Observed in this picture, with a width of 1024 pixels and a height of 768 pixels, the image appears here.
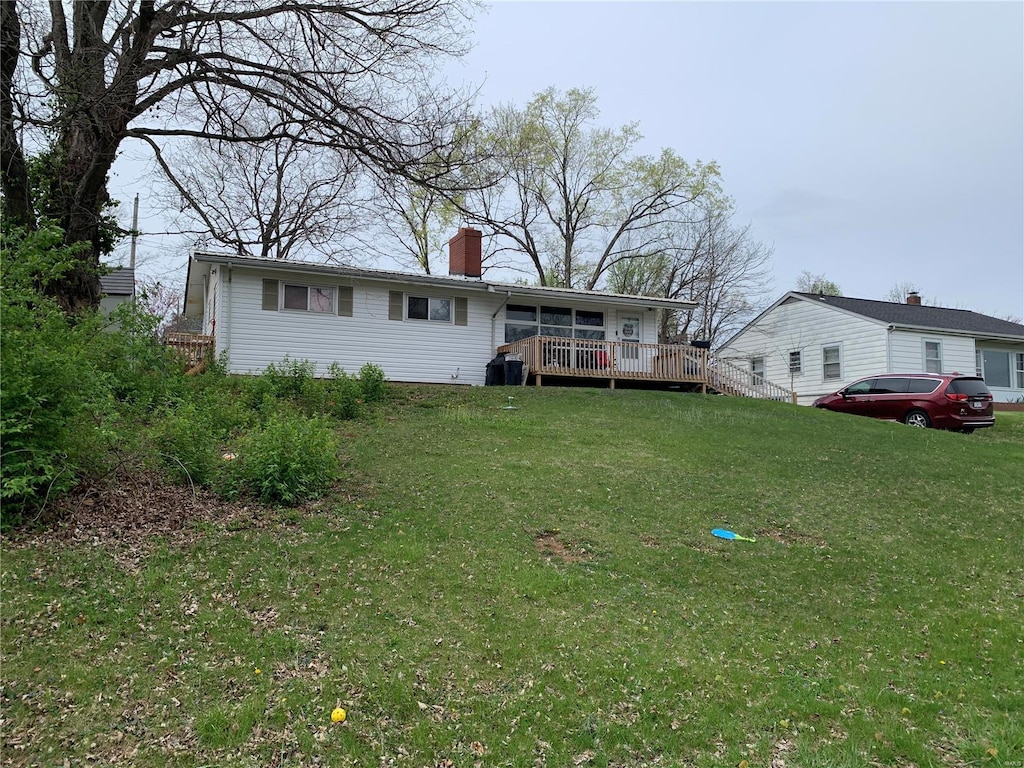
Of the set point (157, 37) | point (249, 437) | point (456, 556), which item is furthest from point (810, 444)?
point (157, 37)

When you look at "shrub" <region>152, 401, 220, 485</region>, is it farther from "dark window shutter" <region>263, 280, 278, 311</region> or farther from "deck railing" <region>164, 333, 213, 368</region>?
"dark window shutter" <region>263, 280, 278, 311</region>

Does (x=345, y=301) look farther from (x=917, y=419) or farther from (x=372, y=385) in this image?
(x=917, y=419)

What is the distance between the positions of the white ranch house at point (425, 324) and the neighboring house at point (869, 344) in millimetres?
4299

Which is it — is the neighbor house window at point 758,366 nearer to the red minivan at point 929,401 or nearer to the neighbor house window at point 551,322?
the red minivan at point 929,401

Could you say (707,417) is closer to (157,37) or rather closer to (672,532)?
(672,532)

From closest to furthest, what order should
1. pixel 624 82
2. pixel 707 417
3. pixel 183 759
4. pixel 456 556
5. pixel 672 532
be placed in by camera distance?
pixel 183 759 → pixel 456 556 → pixel 672 532 → pixel 707 417 → pixel 624 82

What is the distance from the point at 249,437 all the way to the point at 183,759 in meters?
4.68

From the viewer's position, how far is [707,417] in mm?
13789

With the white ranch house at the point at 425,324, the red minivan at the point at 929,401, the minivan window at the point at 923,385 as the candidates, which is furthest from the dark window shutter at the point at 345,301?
the minivan window at the point at 923,385

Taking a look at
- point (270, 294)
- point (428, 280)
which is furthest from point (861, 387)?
point (270, 294)

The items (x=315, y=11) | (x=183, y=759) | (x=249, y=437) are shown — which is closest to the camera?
(x=183, y=759)

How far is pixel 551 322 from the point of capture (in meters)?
19.4

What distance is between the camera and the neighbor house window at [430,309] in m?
17.5

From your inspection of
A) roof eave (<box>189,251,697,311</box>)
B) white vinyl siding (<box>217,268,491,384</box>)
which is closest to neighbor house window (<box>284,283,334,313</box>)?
white vinyl siding (<box>217,268,491,384</box>)
